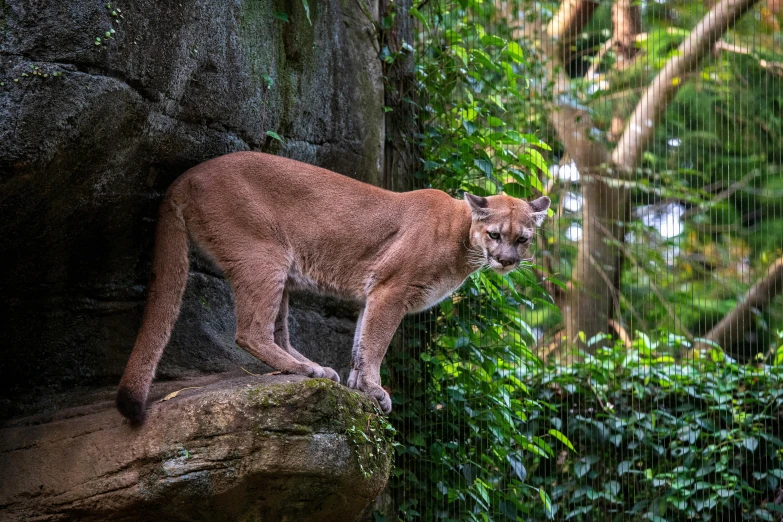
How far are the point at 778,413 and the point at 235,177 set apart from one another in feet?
20.3

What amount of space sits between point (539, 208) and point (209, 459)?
3.32 metres

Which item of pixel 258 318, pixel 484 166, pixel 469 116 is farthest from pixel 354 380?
pixel 469 116

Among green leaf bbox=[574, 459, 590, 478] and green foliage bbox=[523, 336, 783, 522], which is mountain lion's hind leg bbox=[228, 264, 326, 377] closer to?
green foliage bbox=[523, 336, 783, 522]

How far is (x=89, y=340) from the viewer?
5.57 m

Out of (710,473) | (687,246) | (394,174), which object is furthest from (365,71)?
(687,246)

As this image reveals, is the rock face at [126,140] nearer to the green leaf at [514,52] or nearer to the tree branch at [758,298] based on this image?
the green leaf at [514,52]

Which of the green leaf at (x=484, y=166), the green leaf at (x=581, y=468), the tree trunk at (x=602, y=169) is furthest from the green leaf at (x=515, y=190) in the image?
the tree trunk at (x=602, y=169)

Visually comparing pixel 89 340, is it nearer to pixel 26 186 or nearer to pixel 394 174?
pixel 26 186

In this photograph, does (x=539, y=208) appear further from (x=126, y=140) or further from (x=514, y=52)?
(x=126, y=140)

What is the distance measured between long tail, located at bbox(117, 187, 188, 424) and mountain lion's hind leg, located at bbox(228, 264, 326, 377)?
0.37 meters

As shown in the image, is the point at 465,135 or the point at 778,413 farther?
the point at 778,413

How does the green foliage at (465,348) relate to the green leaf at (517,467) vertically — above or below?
above

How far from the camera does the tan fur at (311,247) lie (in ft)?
17.6

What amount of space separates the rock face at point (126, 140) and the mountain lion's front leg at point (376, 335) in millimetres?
833
